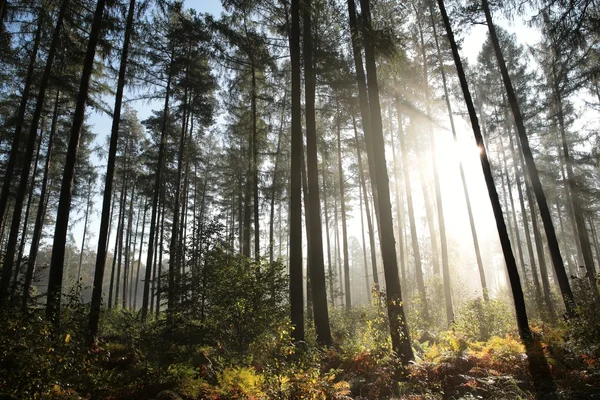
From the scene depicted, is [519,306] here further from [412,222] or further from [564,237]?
[564,237]

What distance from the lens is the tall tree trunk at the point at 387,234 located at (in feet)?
24.8

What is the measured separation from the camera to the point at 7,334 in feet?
16.0

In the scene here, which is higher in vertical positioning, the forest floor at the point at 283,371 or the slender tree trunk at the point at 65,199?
the slender tree trunk at the point at 65,199

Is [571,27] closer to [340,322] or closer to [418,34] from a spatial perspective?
[418,34]

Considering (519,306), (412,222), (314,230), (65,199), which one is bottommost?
(519,306)

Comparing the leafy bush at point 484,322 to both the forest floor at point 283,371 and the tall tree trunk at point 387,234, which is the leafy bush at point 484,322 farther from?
the tall tree trunk at point 387,234

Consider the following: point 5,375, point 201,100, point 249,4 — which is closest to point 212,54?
point 249,4

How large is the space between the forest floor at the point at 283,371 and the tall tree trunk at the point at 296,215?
0.88 meters

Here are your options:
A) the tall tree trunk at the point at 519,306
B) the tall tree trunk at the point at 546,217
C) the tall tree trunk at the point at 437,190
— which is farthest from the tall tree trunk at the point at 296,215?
the tall tree trunk at the point at 437,190

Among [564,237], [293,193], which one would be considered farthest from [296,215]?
[564,237]

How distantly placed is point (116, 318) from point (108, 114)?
42.2 feet

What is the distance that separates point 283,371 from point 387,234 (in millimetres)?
4330

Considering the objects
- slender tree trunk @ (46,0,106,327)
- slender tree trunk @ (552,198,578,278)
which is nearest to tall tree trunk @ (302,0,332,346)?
slender tree trunk @ (46,0,106,327)

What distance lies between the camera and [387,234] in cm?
827
